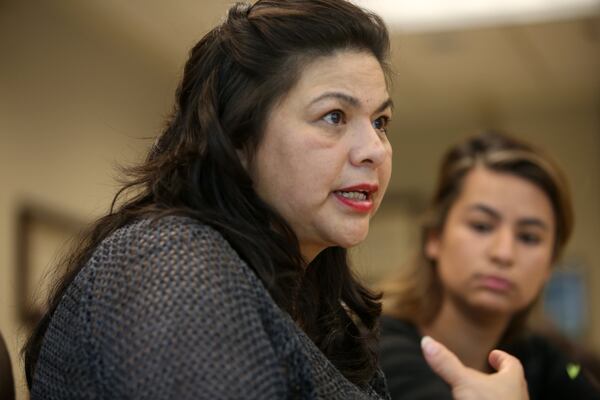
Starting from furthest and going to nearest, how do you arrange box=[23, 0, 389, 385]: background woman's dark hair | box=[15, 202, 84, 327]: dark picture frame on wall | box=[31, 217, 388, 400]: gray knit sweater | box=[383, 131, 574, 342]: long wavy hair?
box=[15, 202, 84, 327]: dark picture frame on wall → box=[383, 131, 574, 342]: long wavy hair → box=[23, 0, 389, 385]: background woman's dark hair → box=[31, 217, 388, 400]: gray knit sweater

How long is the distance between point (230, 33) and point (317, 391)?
1.69ft

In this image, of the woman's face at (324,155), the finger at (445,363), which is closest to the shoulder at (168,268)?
the woman's face at (324,155)

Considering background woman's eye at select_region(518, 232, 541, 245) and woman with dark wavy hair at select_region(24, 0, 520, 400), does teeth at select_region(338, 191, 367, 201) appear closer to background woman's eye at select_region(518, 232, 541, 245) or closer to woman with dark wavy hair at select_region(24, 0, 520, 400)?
woman with dark wavy hair at select_region(24, 0, 520, 400)

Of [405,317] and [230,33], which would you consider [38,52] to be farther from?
[230,33]

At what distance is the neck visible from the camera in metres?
2.37

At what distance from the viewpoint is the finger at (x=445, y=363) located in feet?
4.75

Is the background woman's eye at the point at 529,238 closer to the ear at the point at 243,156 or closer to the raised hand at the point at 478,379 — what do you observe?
the raised hand at the point at 478,379

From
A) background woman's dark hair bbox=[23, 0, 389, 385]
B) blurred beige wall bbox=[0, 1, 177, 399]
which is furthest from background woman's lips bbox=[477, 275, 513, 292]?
blurred beige wall bbox=[0, 1, 177, 399]

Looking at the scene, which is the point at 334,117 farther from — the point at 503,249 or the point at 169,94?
the point at 169,94

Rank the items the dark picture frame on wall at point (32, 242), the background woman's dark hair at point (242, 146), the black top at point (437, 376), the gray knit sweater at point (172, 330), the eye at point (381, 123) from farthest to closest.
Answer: the dark picture frame on wall at point (32, 242) → the black top at point (437, 376) → the eye at point (381, 123) → the background woman's dark hair at point (242, 146) → the gray knit sweater at point (172, 330)

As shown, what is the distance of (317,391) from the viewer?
44.7 inches

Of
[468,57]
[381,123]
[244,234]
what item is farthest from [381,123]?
[468,57]

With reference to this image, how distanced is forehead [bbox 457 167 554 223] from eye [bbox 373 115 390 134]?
1.05 metres

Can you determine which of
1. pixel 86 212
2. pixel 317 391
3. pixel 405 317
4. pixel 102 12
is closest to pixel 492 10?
pixel 102 12
